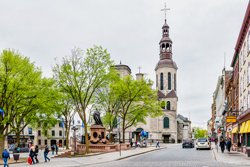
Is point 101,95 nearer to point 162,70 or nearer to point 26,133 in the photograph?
point 26,133

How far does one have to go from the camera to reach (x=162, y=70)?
10194 centimetres

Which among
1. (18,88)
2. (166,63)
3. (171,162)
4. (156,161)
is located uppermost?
(166,63)

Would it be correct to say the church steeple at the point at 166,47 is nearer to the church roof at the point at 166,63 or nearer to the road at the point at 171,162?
the church roof at the point at 166,63

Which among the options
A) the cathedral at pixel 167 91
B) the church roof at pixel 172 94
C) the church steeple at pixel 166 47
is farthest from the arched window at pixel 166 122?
the church steeple at pixel 166 47

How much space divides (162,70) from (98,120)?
60.0m

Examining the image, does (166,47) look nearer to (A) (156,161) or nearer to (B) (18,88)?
(B) (18,88)

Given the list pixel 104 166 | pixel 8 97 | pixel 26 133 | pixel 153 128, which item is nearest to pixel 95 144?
pixel 8 97

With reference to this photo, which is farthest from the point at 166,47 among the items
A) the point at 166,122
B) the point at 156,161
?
the point at 156,161

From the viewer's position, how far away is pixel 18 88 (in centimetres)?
3016

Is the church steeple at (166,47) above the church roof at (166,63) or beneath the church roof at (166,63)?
above

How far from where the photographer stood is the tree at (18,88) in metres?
30.2

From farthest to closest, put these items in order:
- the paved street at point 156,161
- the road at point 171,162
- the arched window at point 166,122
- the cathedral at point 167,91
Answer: the arched window at point 166,122 → the cathedral at point 167,91 → the paved street at point 156,161 → the road at point 171,162

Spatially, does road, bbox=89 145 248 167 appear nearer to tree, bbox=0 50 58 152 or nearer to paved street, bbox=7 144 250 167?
paved street, bbox=7 144 250 167

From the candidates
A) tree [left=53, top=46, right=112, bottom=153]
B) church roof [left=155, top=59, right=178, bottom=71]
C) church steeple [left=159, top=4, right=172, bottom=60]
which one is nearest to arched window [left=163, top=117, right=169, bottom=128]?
church roof [left=155, top=59, right=178, bottom=71]
